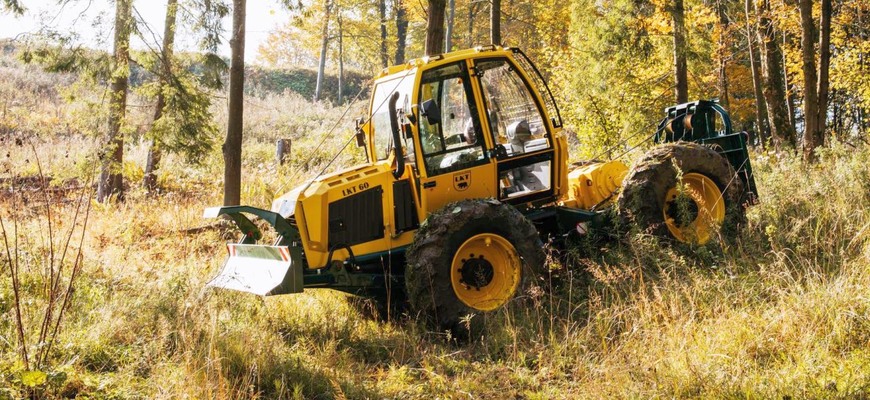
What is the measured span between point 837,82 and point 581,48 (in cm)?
868

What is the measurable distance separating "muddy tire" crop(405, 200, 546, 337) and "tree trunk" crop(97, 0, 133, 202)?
578 centimetres

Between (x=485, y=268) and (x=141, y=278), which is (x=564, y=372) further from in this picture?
(x=141, y=278)

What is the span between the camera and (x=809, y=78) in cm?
1127

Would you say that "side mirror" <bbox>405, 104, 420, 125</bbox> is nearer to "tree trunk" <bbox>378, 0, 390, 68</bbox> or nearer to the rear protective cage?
the rear protective cage

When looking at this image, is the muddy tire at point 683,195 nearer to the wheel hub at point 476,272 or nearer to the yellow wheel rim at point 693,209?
the yellow wheel rim at point 693,209

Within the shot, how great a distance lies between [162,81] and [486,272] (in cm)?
742

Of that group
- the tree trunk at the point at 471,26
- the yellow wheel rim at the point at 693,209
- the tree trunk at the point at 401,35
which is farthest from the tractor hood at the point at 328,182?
the tree trunk at the point at 401,35

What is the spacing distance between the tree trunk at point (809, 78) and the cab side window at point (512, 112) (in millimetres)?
5808

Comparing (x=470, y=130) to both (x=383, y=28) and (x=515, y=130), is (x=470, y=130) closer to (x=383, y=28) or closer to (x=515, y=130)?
(x=515, y=130)

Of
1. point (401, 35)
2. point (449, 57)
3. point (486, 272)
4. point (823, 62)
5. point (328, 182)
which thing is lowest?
point (486, 272)

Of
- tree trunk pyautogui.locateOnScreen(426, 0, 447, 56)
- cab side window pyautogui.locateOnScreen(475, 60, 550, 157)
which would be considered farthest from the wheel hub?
tree trunk pyautogui.locateOnScreen(426, 0, 447, 56)

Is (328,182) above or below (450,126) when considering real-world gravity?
below

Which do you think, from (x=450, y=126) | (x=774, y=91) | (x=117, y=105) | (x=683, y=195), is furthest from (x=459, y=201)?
(x=774, y=91)

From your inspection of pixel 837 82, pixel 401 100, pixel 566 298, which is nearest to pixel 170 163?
pixel 401 100
